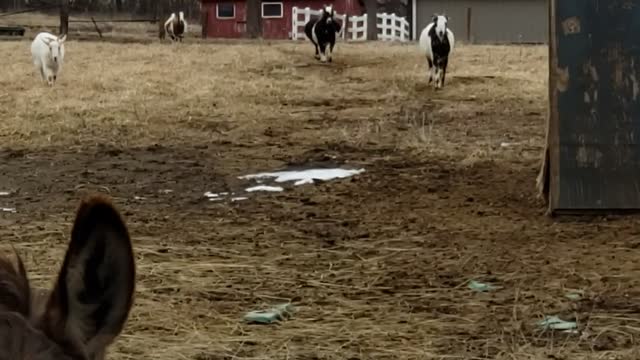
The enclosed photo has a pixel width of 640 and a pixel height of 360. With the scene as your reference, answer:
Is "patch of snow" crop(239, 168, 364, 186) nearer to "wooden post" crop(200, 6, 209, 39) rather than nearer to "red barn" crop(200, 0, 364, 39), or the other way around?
"wooden post" crop(200, 6, 209, 39)

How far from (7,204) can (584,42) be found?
4571 millimetres

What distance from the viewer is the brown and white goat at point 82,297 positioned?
1.93 metres

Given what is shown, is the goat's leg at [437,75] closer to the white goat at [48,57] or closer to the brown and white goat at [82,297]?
the white goat at [48,57]

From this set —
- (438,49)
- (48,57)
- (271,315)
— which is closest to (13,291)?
(271,315)

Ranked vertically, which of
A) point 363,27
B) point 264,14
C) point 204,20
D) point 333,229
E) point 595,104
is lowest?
point 333,229

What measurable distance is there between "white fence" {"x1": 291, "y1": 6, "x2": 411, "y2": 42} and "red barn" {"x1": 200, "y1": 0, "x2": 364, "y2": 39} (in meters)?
3.05

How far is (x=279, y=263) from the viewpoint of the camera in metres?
6.21

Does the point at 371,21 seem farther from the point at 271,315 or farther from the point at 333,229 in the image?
the point at 271,315

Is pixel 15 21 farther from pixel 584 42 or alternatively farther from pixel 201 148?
pixel 584 42

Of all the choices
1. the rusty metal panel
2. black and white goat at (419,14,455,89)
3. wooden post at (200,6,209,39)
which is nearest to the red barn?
wooden post at (200,6,209,39)

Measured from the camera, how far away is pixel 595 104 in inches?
292

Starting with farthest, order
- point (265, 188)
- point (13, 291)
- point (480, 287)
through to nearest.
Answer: point (265, 188) < point (480, 287) < point (13, 291)

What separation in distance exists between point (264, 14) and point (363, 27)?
28.5ft

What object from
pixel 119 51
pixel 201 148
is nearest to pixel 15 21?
pixel 119 51
